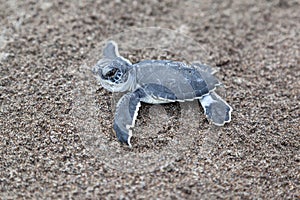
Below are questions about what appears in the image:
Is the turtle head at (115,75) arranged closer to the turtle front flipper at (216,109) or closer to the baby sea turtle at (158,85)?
the baby sea turtle at (158,85)

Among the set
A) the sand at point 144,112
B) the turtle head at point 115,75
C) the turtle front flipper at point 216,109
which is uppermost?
the turtle head at point 115,75

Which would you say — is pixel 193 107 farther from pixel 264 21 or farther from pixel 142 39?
pixel 264 21

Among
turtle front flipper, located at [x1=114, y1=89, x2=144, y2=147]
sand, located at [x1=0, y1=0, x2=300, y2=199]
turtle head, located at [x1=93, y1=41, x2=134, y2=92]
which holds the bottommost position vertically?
sand, located at [x1=0, y1=0, x2=300, y2=199]

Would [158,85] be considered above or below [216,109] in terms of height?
above

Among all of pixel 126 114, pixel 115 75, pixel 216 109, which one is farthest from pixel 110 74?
pixel 216 109

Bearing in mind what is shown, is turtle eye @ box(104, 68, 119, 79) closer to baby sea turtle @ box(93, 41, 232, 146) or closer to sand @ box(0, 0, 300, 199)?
baby sea turtle @ box(93, 41, 232, 146)

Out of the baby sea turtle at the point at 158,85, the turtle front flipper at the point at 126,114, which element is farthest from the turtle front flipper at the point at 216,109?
the turtle front flipper at the point at 126,114

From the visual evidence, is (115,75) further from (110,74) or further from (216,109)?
(216,109)

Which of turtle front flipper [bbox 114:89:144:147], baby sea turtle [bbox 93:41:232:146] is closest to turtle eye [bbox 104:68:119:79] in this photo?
baby sea turtle [bbox 93:41:232:146]
